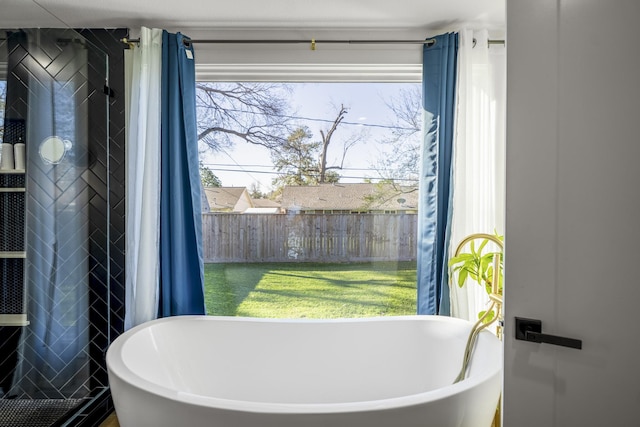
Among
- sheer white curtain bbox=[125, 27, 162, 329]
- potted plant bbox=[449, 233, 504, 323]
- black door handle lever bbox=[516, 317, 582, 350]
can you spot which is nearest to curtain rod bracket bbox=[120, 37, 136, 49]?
sheer white curtain bbox=[125, 27, 162, 329]

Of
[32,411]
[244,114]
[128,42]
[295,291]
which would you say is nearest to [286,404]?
[295,291]

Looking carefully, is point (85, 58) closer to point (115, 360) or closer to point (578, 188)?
point (115, 360)

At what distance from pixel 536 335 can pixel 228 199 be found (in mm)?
1945

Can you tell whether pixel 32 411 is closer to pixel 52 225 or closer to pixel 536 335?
pixel 52 225

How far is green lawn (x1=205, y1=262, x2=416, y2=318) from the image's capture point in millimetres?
2609

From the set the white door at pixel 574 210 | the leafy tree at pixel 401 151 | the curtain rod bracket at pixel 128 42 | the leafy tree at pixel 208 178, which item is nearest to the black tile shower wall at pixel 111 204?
the curtain rod bracket at pixel 128 42

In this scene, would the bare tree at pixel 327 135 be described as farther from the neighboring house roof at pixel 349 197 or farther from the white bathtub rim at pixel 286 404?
the white bathtub rim at pixel 286 404

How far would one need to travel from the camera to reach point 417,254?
2.43 meters

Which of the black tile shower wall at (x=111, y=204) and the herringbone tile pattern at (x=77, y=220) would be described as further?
the black tile shower wall at (x=111, y=204)

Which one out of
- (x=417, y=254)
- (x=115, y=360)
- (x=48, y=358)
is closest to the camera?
(x=115, y=360)

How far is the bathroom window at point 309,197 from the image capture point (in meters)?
2.57

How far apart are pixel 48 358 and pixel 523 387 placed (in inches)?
86.2

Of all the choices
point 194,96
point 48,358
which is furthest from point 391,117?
point 48,358

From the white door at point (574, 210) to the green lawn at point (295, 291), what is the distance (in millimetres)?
1353
